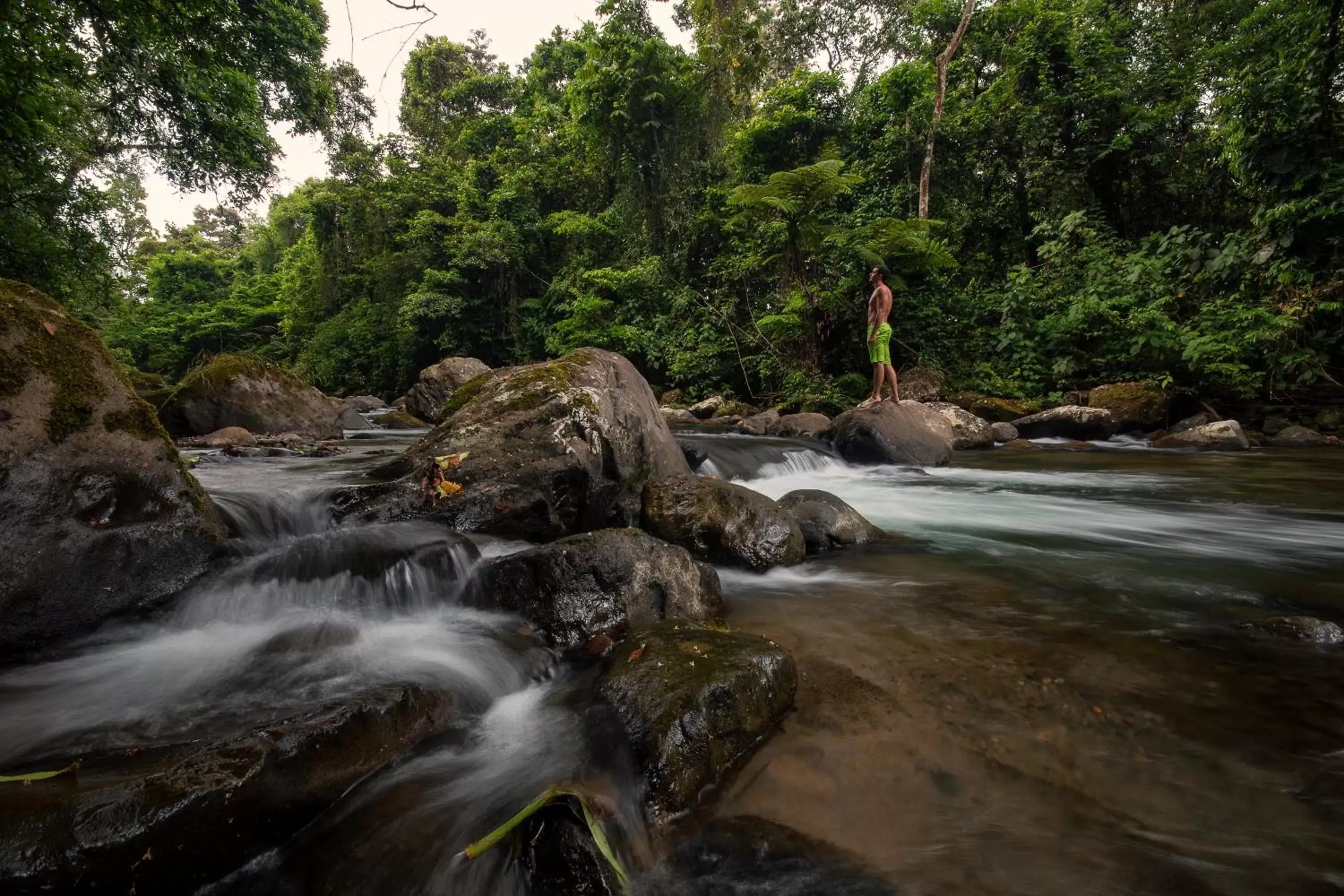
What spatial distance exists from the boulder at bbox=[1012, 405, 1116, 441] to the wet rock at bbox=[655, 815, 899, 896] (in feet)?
34.8

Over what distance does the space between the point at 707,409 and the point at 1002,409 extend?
640cm

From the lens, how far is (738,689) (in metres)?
1.91

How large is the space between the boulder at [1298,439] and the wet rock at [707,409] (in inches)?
384

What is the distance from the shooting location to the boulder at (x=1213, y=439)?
330 inches

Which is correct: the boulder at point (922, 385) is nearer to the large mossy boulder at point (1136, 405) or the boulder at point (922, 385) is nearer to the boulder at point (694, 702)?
the large mossy boulder at point (1136, 405)

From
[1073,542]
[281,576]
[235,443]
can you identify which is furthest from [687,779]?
[235,443]

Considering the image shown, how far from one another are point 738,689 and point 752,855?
1.65 feet

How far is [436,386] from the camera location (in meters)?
14.3

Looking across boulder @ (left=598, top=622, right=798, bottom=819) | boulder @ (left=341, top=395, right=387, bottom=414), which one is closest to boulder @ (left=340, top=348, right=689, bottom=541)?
boulder @ (left=598, top=622, right=798, bottom=819)

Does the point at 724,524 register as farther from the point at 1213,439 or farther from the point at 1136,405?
the point at 1136,405

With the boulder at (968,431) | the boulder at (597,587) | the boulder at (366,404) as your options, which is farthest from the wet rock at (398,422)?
the boulder at (968,431)

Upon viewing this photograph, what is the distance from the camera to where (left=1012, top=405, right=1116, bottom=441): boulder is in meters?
9.60

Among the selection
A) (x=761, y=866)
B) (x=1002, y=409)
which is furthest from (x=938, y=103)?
(x=761, y=866)

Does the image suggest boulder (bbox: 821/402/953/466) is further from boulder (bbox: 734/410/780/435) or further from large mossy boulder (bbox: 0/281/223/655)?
large mossy boulder (bbox: 0/281/223/655)
